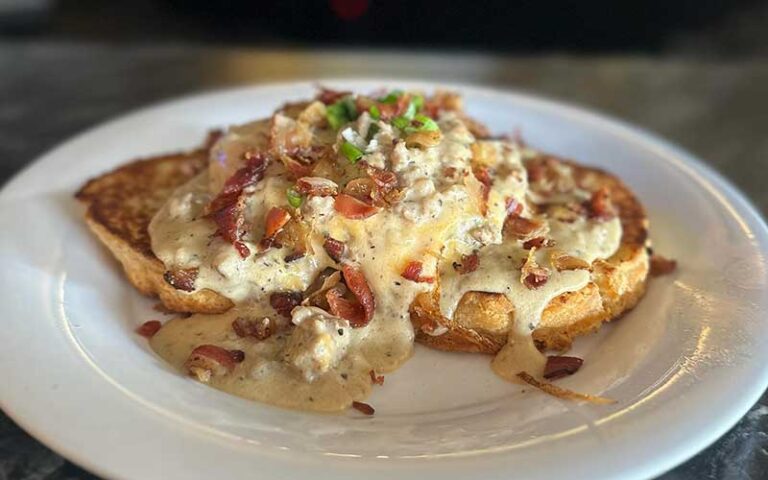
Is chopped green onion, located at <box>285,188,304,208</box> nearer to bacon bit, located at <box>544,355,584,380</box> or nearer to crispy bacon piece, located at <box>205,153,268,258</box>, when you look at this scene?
crispy bacon piece, located at <box>205,153,268,258</box>

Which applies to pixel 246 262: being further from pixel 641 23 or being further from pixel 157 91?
pixel 641 23

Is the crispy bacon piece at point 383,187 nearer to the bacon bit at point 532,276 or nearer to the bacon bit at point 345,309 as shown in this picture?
the bacon bit at point 345,309

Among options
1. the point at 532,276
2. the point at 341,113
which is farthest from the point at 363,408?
the point at 341,113

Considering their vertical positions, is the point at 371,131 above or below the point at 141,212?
above

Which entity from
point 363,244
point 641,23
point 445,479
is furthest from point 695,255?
point 641,23

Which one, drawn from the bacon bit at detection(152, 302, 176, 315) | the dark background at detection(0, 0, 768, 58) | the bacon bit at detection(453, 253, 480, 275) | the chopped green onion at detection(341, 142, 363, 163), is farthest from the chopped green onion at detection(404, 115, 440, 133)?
the dark background at detection(0, 0, 768, 58)

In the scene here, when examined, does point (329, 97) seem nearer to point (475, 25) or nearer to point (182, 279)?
point (182, 279)
